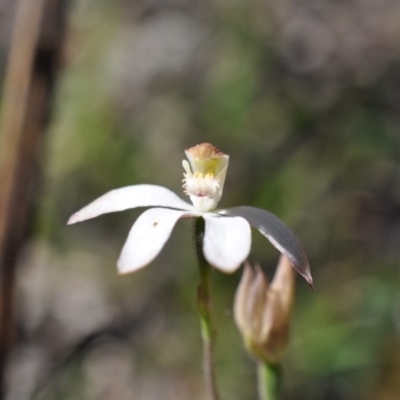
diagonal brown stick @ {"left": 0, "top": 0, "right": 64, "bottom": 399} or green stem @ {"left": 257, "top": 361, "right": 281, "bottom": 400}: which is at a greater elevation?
diagonal brown stick @ {"left": 0, "top": 0, "right": 64, "bottom": 399}

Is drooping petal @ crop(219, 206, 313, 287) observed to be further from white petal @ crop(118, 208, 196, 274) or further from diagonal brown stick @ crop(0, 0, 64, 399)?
diagonal brown stick @ crop(0, 0, 64, 399)

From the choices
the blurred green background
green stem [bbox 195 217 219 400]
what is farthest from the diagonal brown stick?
green stem [bbox 195 217 219 400]

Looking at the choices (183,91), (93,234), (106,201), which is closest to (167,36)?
(183,91)

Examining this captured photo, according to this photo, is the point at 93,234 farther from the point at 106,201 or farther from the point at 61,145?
the point at 106,201

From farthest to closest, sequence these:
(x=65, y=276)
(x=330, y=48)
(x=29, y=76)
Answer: (x=330, y=48) → (x=65, y=276) → (x=29, y=76)

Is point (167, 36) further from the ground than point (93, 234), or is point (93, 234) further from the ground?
point (167, 36)

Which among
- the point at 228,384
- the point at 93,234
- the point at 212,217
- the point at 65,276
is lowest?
the point at 228,384

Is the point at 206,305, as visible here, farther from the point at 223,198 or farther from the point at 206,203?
the point at 223,198

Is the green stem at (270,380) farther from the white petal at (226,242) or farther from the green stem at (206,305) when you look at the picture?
the white petal at (226,242)
